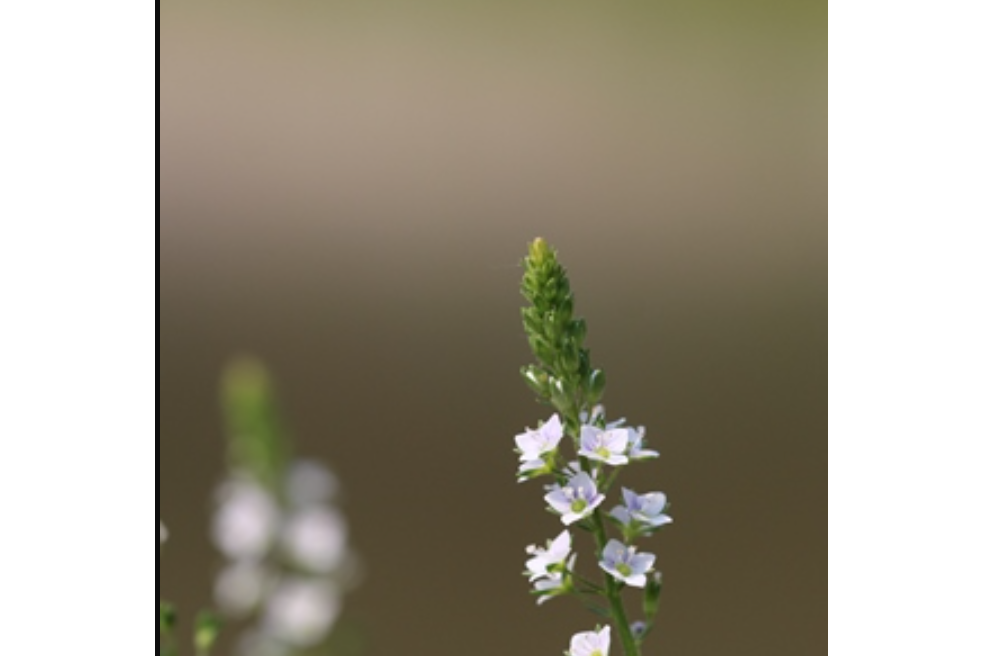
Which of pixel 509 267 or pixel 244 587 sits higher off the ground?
pixel 509 267

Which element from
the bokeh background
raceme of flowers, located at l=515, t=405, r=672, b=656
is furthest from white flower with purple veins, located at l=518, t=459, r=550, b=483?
the bokeh background

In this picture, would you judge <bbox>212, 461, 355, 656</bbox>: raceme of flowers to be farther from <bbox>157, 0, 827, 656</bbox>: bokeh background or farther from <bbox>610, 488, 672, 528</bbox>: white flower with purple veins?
<bbox>157, 0, 827, 656</bbox>: bokeh background

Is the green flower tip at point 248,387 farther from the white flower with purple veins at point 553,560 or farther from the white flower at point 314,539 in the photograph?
the white flower with purple veins at point 553,560

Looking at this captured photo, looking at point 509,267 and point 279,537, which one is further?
point 509,267

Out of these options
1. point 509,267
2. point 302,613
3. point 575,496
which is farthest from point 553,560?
point 509,267

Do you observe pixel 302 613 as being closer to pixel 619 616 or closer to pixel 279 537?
pixel 279 537
